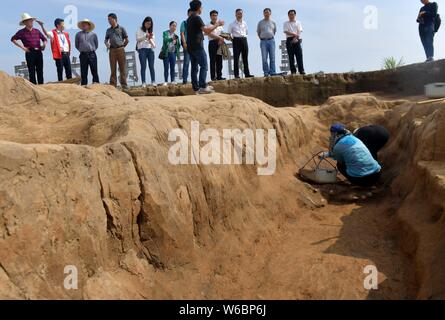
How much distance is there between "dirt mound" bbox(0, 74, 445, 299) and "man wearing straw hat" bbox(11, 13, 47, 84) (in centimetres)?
222

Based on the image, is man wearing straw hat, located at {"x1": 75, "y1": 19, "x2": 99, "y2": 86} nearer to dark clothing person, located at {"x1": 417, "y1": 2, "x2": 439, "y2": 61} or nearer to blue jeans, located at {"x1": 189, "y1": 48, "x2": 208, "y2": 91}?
blue jeans, located at {"x1": 189, "y1": 48, "x2": 208, "y2": 91}

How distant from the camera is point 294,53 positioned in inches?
458

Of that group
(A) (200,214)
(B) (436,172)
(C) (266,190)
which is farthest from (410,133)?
(A) (200,214)

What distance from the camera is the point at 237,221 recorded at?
5793 mm

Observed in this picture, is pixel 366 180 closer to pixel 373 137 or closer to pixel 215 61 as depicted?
pixel 373 137

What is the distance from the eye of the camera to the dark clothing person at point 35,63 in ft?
29.6

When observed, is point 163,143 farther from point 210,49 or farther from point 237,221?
point 210,49

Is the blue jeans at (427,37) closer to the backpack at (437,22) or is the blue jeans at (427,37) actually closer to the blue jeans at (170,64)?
the backpack at (437,22)

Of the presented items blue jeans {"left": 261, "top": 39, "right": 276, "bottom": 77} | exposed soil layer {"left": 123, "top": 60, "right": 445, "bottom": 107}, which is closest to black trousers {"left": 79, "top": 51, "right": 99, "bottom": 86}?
exposed soil layer {"left": 123, "top": 60, "right": 445, "bottom": 107}

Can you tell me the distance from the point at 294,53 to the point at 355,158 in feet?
15.6

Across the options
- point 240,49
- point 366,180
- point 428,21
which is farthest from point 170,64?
point 428,21

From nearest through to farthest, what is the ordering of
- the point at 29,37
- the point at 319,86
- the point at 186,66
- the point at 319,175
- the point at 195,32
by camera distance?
the point at 319,175 → the point at 195,32 → the point at 29,37 → the point at 186,66 → the point at 319,86

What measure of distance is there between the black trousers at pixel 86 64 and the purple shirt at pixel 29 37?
89 centimetres

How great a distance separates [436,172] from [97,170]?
404cm
